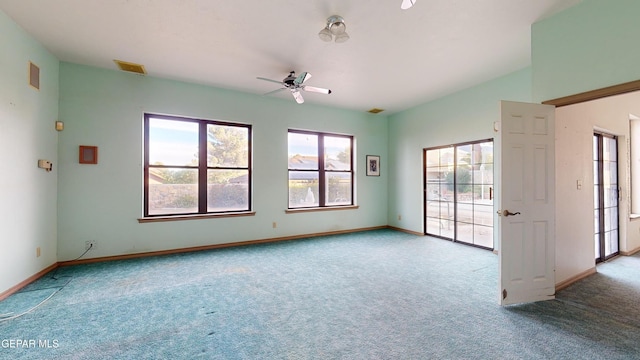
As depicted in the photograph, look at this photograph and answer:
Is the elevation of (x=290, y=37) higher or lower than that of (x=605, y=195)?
higher

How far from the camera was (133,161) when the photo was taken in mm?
4324

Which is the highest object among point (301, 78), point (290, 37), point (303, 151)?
point (290, 37)

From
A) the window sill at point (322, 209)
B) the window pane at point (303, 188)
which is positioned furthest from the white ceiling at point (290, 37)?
the window sill at point (322, 209)

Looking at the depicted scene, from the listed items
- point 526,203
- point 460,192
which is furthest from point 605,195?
point 526,203

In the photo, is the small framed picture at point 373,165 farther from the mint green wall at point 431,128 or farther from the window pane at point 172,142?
the window pane at point 172,142

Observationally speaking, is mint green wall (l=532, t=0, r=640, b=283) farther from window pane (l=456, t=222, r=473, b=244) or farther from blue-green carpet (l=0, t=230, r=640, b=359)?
window pane (l=456, t=222, r=473, b=244)

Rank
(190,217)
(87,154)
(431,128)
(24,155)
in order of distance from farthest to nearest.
Result: (431,128) < (190,217) < (87,154) < (24,155)

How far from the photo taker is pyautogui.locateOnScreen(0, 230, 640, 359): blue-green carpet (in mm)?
1993

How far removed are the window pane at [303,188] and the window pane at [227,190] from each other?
0.97 m

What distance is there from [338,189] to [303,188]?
0.96 meters

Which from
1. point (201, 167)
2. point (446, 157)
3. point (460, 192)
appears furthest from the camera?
point (446, 157)

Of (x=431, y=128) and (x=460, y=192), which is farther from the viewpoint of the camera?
(x=431, y=128)

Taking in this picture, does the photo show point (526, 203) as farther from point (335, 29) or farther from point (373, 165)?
point (373, 165)

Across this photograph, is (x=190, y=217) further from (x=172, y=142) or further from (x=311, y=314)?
(x=311, y=314)
